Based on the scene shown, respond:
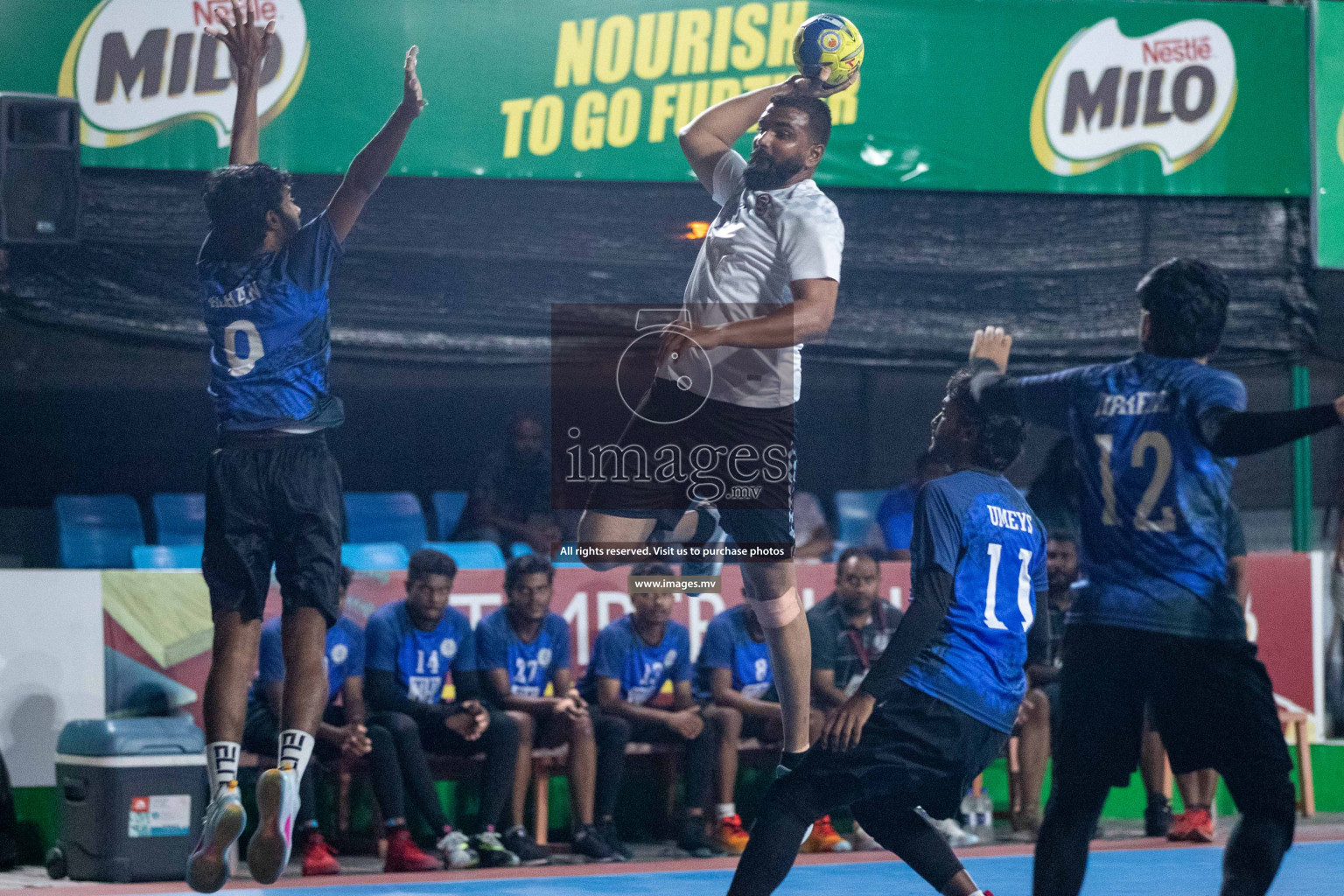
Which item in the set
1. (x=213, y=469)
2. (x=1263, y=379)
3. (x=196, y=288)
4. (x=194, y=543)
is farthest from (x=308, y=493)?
(x=1263, y=379)

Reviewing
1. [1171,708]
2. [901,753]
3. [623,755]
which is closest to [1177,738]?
[1171,708]

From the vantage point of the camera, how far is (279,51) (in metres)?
7.95

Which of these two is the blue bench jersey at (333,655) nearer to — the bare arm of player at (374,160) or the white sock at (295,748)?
the white sock at (295,748)

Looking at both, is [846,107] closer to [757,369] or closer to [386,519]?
[386,519]

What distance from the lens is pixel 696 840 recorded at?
7.73m

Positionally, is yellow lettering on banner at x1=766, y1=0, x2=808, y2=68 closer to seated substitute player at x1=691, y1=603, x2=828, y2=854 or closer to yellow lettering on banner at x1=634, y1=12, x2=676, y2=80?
yellow lettering on banner at x1=634, y1=12, x2=676, y2=80

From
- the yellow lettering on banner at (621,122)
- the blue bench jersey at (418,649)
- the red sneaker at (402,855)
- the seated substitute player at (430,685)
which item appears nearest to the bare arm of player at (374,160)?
the seated substitute player at (430,685)

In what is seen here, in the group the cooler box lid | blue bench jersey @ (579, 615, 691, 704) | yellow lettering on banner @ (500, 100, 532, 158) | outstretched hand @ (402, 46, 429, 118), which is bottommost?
the cooler box lid

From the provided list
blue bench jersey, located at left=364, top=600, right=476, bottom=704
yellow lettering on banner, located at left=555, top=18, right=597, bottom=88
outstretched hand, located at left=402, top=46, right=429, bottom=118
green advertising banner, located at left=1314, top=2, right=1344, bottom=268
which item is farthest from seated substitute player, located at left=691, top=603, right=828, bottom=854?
green advertising banner, located at left=1314, top=2, right=1344, bottom=268

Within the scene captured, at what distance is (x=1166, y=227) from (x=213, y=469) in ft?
19.6

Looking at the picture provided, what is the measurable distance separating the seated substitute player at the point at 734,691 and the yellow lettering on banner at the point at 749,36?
283 centimetres

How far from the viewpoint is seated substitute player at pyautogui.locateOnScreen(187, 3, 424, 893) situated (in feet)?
16.1

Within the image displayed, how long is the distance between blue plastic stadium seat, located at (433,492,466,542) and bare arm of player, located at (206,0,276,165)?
4554 mm

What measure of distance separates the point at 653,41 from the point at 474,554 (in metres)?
2.82
